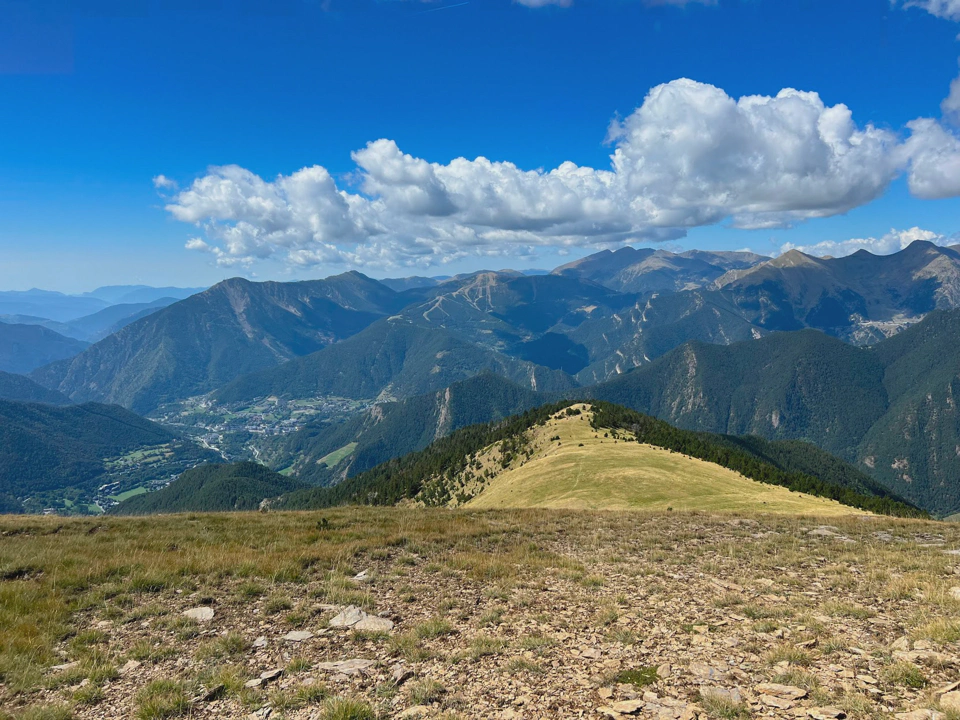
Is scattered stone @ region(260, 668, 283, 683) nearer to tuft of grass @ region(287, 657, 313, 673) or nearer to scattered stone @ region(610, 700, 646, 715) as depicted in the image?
tuft of grass @ region(287, 657, 313, 673)

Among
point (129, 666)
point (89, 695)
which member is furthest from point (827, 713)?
point (129, 666)

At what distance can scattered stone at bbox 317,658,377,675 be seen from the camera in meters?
11.4

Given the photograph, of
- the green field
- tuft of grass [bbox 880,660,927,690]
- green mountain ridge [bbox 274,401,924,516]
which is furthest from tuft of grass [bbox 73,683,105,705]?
green mountain ridge [bbox 274,401,924,516]

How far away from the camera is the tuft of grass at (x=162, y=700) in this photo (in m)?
9.77

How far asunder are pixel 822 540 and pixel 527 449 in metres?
94.6

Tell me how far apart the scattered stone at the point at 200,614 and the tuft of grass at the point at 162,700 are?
4.19m

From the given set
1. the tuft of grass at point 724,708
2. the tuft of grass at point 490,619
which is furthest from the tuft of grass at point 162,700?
the tuft of grass at point 724,708

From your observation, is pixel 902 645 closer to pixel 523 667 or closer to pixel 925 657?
pixel 925 657

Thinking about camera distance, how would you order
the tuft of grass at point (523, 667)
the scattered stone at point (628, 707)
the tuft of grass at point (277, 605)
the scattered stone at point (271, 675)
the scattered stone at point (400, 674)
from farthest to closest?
the tuft of grass at point (277, 605)
the scattered stone at point (271, 675)
the tuft of grass at point (523, 667)
the scattered stone at point (400, 674)
the scattered stone at point (628, 707)

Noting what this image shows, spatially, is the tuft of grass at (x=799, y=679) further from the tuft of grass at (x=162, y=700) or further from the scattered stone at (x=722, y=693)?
the tuft of grass at (x=162, y=700)

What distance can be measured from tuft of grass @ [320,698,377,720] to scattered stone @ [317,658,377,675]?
174cm

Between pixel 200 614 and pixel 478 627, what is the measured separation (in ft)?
30.9

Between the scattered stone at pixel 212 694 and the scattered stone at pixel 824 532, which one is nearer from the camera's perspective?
the scattered stone at pixel 212 694

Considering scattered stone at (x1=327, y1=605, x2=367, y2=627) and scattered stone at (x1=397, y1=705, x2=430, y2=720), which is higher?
scattered stone at (x1=397, y1=705, x2=430, y2=720)
